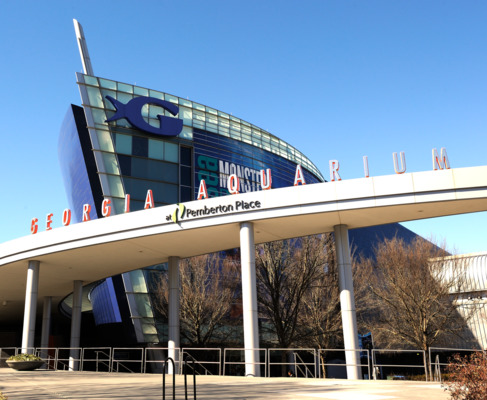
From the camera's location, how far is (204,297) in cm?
3653

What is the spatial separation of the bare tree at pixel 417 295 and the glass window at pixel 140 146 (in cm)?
2341

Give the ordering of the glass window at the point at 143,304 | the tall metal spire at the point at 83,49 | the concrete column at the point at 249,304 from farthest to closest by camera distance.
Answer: the tall metal spire at the point at 83,49 < the glass window at the point at 143,304 < the concrete column at the point at 249,304

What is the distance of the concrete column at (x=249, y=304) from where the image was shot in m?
21.2

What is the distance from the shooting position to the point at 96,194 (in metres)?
43.2

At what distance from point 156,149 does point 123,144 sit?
3.34 metres

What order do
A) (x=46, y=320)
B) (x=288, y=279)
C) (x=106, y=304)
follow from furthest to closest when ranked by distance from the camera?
(x=46, y=320) → (x=106, y=304) → (x=288, y=279)

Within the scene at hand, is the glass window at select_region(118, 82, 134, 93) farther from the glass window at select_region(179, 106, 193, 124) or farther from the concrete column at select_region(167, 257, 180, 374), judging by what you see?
the concrete column at select_region(167, 257, 180, 374)

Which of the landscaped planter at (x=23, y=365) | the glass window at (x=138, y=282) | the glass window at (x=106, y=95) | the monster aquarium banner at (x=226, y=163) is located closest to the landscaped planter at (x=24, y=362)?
the landscaped planter at (x=23, y=365)

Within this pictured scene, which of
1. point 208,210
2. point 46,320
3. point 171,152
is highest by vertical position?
point 171,152

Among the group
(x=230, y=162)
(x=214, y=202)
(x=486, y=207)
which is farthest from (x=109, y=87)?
(x=486, y=207)

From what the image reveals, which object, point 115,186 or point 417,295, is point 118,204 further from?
point 417,295

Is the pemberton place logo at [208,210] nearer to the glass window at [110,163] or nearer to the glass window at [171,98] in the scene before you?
the glass window at [110,163]

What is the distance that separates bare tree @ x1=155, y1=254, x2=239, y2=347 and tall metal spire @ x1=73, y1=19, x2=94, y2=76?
72.7 feet

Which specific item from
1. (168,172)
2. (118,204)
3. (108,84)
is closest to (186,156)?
(168,172)
